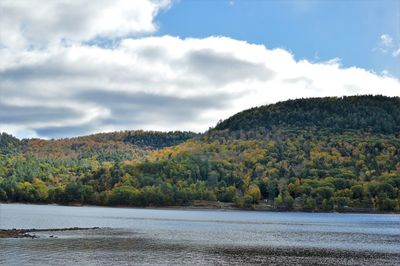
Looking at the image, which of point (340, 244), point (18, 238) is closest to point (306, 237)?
point (340, 244)

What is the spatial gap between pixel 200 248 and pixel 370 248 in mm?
32928

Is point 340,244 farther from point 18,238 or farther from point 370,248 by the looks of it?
point 18,238

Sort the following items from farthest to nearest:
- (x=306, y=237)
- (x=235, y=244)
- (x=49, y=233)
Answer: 1. (x=306, y=237)
2. (x=49, y=233)
3. (x=235, y=244)

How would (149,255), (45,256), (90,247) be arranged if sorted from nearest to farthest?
(45,256) → (149,255) → (90,247)

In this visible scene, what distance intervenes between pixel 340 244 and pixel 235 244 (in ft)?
74.5

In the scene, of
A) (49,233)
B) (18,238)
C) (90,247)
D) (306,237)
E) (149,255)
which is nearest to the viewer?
(149,255)

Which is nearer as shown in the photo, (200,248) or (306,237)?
(200,248)

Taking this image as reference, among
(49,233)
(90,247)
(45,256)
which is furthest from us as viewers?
(49,233)

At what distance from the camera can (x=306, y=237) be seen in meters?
127

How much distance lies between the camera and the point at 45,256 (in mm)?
76188

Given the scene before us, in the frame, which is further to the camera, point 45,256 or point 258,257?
point 258,257

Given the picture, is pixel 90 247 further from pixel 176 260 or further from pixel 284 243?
pixel 284 243

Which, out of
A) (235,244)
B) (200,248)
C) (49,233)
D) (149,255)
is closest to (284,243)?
(235,244)

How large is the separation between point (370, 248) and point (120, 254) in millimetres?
48234
